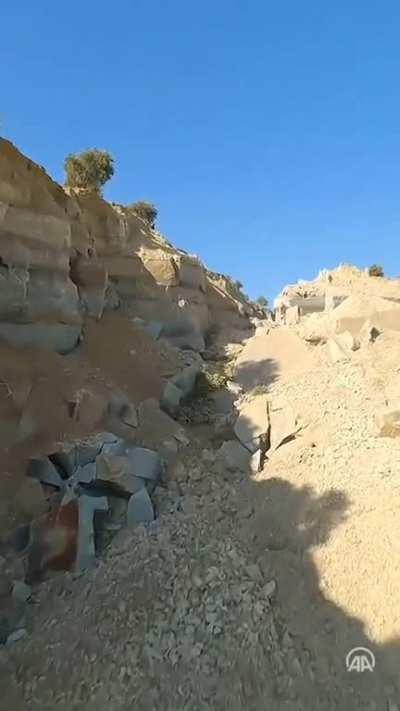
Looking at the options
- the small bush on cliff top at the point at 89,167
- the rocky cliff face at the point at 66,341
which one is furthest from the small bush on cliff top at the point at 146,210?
the rocky cliff face at the point at 66,341

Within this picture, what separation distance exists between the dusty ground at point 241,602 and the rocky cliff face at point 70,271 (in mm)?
3694

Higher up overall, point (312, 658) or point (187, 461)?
point (187, 461)

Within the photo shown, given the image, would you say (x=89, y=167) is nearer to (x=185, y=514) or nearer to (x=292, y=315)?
(x=292, y=315)

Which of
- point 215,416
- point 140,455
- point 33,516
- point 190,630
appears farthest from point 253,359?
point 190,630

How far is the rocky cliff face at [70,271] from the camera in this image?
968 centimetres

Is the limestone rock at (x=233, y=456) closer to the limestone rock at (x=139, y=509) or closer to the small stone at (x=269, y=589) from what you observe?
the limestone rock at (x=139, y=509)

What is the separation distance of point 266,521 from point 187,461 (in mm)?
1865

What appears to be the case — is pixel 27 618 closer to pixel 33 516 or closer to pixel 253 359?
pixel 33 516

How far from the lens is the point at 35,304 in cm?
991

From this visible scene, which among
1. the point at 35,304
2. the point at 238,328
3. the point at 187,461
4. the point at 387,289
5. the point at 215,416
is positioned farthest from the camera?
the point at 238,328

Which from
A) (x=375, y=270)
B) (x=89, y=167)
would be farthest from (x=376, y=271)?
(x=89, y=167)

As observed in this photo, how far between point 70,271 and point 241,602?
7.49m

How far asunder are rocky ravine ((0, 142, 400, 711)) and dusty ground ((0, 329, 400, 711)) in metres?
0.02

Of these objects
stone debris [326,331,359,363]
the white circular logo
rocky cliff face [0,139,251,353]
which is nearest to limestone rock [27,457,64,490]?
rocky cliff face [0,139,251,353]
